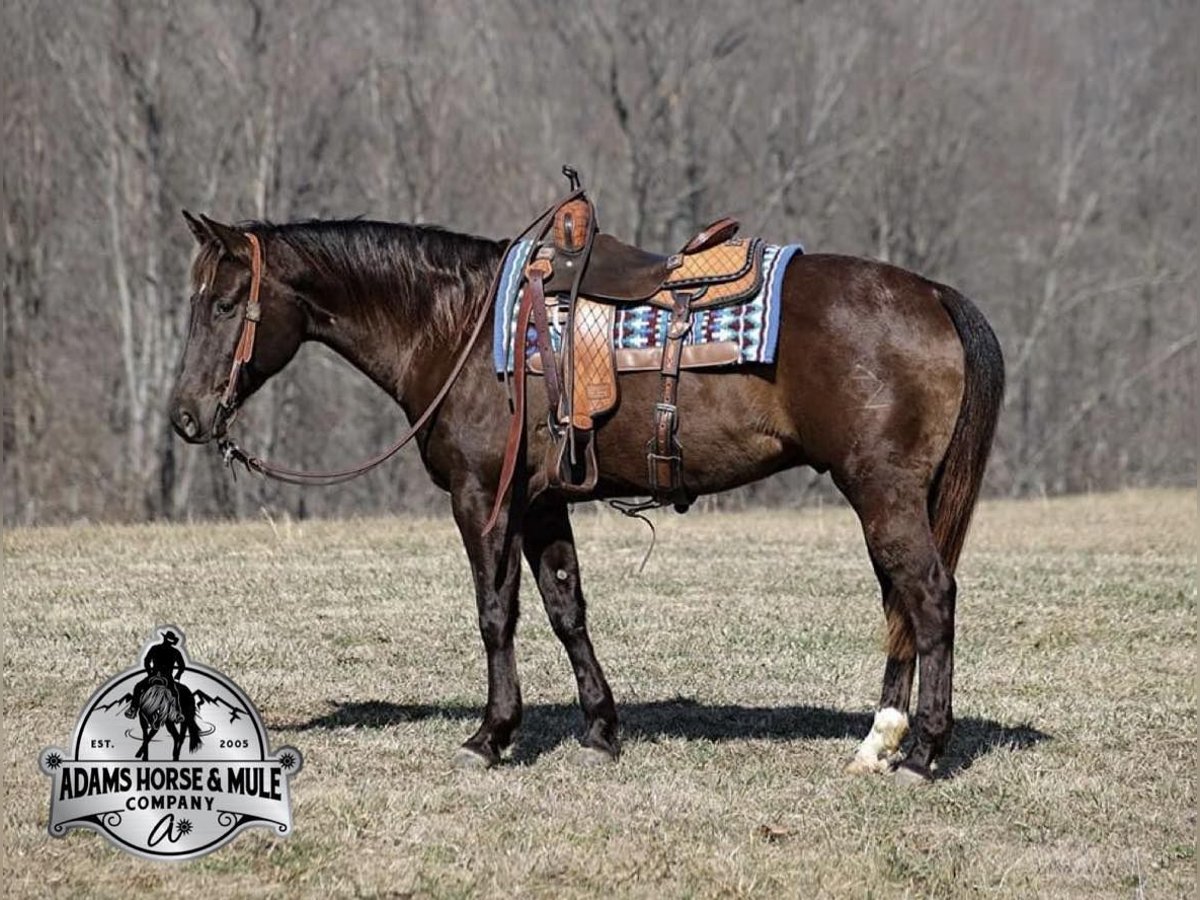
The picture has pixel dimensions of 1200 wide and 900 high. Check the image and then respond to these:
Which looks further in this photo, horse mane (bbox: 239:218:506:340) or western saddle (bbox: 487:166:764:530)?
horse mane (bbox: 239:218:506:340)

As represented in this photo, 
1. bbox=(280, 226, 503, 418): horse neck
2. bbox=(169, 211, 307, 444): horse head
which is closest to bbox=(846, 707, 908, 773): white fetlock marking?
bbox=(280, 226, 503, 418): horse neck

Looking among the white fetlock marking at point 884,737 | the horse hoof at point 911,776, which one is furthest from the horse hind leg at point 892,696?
the horse hoof at point 911,776

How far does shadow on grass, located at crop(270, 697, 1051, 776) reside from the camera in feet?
23.9

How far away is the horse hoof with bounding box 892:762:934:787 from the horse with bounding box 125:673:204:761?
2.75 meters

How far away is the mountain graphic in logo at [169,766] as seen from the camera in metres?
5.38

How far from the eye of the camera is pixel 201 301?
670cm

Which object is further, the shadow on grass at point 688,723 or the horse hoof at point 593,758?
the shadow on grass at point 688,723

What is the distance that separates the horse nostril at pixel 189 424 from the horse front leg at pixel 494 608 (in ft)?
3.63

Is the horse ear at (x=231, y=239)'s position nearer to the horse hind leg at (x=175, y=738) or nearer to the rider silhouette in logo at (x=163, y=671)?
the rider silhouette in logo at (x=163, y=671)

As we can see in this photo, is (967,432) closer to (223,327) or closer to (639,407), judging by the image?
(639,407)

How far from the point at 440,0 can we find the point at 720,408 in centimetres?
2653

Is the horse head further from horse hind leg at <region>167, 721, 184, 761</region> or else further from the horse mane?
horse hind leg at <region>167, 721, 184, 761</region>

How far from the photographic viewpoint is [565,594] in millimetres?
6961

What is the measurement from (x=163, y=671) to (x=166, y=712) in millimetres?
147
